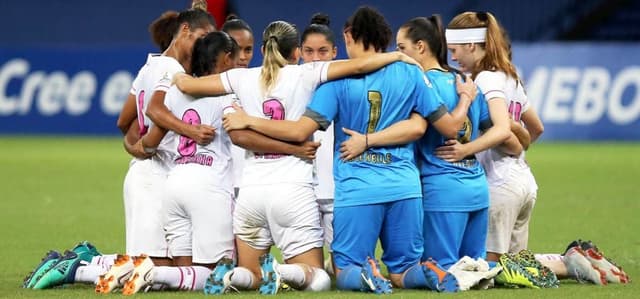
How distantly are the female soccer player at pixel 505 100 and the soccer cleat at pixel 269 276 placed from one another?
1.82 meters

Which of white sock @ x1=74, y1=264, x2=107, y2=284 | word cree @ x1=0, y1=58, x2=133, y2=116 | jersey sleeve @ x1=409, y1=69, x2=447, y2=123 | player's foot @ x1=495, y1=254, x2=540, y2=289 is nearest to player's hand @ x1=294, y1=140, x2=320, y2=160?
jersey sleeve @ x1=409, y1=69, x2=447, y2=123

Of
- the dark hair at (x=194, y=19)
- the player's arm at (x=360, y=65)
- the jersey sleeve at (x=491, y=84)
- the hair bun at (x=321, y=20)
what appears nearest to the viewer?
the player's arm at (x=360, y=65)

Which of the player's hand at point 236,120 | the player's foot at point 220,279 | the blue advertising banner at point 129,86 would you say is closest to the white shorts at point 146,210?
the player's hand at point 236,120

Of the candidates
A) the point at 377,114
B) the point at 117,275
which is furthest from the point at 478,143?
the point at 117,275

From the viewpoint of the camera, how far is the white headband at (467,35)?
933 cm

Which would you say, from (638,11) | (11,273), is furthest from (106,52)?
(11,273)

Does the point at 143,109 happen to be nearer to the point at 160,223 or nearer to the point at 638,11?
the point at 160,223

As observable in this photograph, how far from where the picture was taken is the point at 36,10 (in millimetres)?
34281

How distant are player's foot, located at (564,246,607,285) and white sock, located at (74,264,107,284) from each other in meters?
3.20

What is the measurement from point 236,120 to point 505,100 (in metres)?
1.89

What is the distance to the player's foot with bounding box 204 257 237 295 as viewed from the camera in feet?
27.5

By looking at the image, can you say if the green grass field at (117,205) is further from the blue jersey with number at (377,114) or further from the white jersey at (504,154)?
the white jersey at (504,154)

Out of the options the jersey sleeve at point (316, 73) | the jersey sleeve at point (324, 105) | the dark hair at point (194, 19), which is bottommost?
the jersey sleeve at point (324, 105)

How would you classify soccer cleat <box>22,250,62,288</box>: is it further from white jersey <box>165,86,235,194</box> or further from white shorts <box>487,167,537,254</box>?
white shorts <box>487,167,537,254</box>
